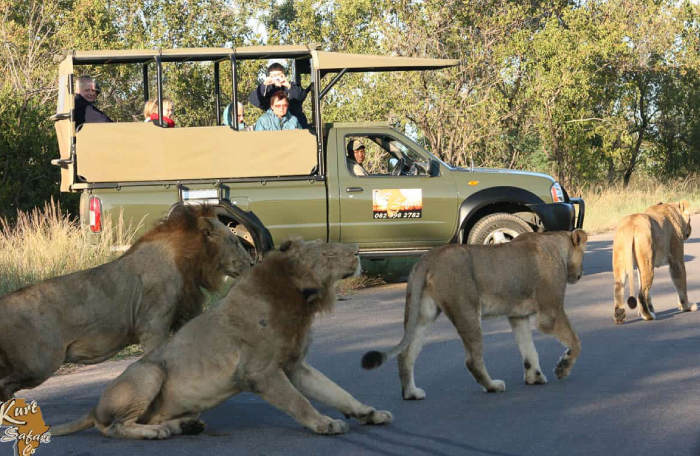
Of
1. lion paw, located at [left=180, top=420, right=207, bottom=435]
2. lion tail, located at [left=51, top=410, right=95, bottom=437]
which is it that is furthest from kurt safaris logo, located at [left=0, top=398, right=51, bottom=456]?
lion paw, located at [left=180, top=420, right=207, bottom=435]

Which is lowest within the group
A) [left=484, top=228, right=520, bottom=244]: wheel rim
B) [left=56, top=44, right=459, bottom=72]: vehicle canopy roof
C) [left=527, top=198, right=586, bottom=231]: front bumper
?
[left=484, top=228, right=520, bottom=244]: wheel rim

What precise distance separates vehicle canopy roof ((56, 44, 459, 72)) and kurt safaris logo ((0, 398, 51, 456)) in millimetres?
7051

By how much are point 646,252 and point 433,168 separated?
144 inches

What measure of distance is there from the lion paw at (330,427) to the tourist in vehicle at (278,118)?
301 inches

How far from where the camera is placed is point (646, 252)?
986 centimetres

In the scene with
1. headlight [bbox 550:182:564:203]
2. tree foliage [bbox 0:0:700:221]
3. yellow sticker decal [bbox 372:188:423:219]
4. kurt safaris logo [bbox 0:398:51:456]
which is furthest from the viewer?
tree foliage [bbox 0:0:700:221]

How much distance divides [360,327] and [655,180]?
85.5 ft

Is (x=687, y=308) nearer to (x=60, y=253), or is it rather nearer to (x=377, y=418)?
(x=377, y=418)

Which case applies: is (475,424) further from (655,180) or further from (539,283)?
(655,180)

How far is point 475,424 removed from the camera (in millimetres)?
5867

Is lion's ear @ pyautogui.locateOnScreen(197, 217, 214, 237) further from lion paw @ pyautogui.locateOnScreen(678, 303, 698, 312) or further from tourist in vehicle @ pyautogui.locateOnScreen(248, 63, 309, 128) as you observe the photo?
tourist in vehicle @ pyautogui.locateOnScreen(248, 63, 309, 128)

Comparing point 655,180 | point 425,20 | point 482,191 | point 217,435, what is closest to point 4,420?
point 217,435

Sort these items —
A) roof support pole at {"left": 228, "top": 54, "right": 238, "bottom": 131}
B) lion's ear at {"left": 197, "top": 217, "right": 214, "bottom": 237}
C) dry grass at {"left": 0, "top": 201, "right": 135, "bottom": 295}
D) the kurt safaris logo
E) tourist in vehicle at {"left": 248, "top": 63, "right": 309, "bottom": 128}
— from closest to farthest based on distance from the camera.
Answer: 1. the kurt safaris logo
2. lion's ear at {"left": 197, "top": 217, "right": 214, "bottom": 237}
3. dry grass at {"left": 0, "top": 201, "right": 135, "bottom": 295}
4. roof support pole at {"left": 228, "top": 54, "right": 238, "bottom": 131}
5. tourist in vehicle at {"left": 248, "top": 63, "right": 309, "bottom": 128}

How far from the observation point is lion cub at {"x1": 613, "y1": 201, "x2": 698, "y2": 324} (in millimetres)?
9820
